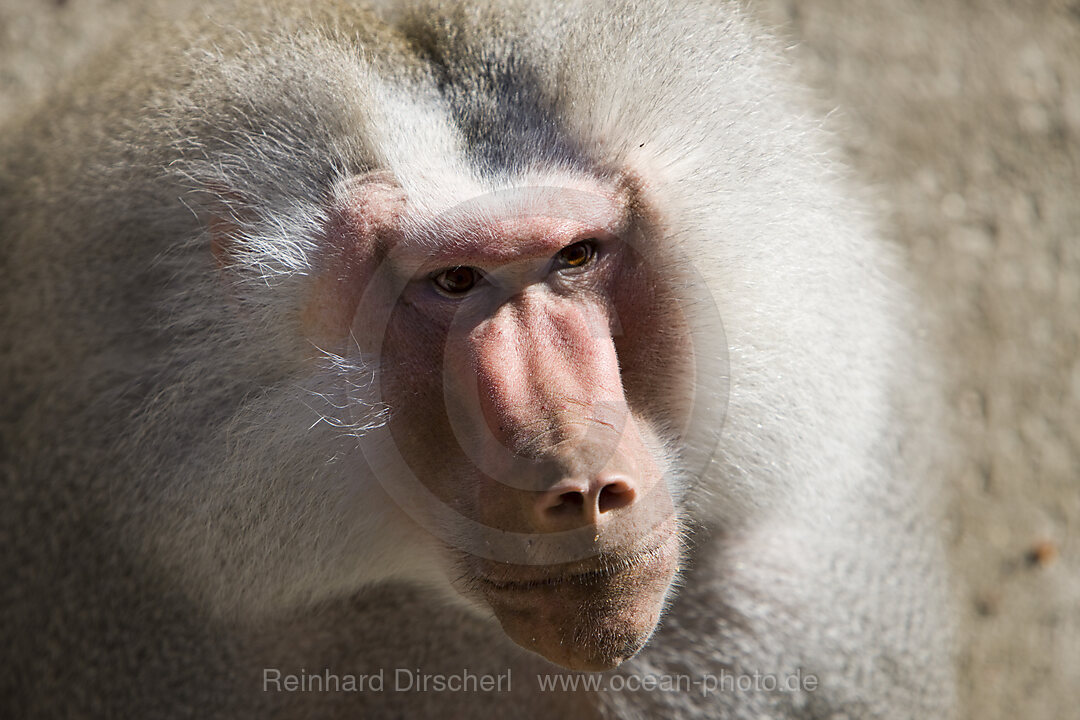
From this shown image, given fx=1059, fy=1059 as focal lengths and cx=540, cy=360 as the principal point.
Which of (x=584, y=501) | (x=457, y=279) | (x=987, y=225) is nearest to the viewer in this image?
(x=584, y=501)

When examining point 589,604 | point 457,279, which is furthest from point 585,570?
point 457,279

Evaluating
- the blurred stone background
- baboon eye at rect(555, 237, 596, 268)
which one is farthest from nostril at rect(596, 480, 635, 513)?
the blurred stone background

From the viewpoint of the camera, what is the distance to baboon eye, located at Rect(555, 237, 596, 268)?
4.93ft

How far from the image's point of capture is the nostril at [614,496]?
1.36 meters

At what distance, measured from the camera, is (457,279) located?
148 centimetres

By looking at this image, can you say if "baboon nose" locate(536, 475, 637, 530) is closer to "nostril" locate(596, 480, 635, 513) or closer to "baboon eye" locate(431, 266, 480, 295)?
"nostril" locate(596, 480, 635, 513)

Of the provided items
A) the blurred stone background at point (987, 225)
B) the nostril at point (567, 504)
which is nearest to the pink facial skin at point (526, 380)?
the nostril at point (567, 504)

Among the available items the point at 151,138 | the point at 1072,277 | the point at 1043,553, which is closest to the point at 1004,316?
the point at 1072,277

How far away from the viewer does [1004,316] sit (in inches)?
124

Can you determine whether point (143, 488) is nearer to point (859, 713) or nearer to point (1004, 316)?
point (859, 713)

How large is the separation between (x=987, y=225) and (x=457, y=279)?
230 centimetres

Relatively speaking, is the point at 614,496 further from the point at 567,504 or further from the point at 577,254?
the point at 577,254

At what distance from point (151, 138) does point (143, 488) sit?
553 millimetres

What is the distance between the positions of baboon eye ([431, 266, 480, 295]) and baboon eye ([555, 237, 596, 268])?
12 cm
